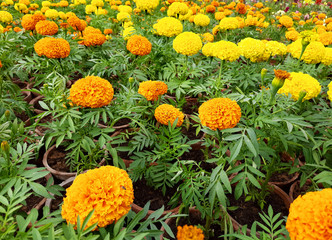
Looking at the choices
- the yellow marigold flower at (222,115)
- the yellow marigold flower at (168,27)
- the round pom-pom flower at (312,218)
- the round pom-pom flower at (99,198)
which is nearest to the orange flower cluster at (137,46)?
the yellow marigold flower at (168,27)

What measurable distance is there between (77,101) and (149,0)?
1987 mm

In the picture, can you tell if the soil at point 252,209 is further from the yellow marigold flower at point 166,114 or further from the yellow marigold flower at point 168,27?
the yellow marigold flower at point 168,27

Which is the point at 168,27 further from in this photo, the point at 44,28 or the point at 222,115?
the point at 222,115

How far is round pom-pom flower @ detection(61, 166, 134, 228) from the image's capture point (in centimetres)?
86

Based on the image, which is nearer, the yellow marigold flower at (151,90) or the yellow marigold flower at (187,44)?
the yellow marigold flower at (151,90)

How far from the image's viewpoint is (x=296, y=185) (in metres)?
1.95

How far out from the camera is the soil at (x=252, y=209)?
1683 millimetres

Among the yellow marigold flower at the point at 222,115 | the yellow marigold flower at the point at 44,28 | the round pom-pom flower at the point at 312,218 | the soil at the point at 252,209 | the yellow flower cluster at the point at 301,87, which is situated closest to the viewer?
the round pom-pom flower at the point at 312,218

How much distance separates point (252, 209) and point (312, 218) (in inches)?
41.6

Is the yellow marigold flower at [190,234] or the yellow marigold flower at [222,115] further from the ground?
the yellow marigold flower at [222,115]

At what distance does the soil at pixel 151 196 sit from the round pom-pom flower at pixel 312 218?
Answer: 1.07m

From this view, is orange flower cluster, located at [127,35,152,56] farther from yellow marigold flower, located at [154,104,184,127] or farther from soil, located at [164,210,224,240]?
soil, located at [164,210,224,240]

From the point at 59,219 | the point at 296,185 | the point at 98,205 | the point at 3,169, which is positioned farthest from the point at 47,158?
the point at 296,185

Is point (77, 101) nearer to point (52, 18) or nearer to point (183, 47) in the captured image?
point (183, 47)
